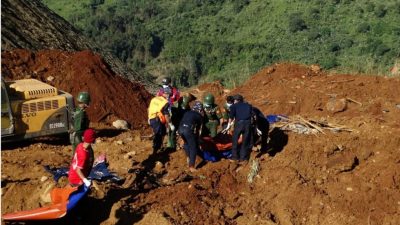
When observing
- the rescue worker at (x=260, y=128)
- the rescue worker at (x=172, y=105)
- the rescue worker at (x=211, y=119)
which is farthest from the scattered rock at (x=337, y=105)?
the rescue worker at (x=172, y=105)

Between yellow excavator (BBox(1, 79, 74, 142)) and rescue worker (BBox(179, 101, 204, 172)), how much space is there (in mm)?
3262

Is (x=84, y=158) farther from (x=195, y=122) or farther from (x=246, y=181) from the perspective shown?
(x=246, y=181)

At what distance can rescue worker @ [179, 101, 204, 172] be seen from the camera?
37.2ft

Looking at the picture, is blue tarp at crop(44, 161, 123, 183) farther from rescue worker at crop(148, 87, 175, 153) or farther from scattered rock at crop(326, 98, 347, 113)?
scattered rock at crop(326, 98, 347, 113)

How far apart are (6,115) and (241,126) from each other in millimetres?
5028

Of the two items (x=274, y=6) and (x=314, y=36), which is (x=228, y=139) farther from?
(x=274, y=6)

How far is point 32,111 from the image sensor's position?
12.7 meters

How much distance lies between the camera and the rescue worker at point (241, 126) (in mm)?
11641

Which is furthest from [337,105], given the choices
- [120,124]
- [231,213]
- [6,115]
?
[6,115]

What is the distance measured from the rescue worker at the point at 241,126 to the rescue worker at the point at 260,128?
27 cm

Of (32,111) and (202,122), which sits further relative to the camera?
(32,111)

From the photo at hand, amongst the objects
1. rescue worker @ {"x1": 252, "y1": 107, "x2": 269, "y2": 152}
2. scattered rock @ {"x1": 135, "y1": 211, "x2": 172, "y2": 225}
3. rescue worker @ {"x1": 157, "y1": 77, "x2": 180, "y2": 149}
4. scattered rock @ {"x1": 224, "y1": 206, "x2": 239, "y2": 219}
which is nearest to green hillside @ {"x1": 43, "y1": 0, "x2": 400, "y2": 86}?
rescue worker @ {"x1": 252, "y1": 107, "x2": 269, "y2": 152}

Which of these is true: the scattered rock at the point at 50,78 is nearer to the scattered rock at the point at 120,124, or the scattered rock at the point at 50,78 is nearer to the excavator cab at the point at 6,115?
the scattered rock at the point at 120,124

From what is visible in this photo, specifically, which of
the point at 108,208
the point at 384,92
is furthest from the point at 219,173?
the point at 384,92
